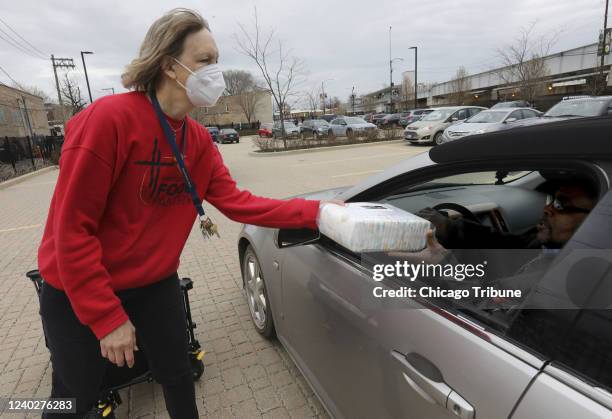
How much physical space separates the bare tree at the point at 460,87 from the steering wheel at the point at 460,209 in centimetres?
4641

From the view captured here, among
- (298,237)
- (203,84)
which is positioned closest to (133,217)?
(203,84)

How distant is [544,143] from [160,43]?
4.24 ft

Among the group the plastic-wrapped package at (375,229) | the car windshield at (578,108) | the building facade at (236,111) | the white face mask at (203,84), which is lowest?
the plastic-wrapped package at (375,229)

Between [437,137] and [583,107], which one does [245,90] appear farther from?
[583,107]

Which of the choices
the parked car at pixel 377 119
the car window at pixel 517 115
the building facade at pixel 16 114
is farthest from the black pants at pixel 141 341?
the building facade at pixel 16 114

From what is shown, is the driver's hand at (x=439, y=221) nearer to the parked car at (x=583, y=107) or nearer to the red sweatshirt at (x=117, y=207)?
the red sweatshirt at (x=117, y=207)

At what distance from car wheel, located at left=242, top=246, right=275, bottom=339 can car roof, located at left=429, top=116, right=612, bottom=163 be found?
1.68 m

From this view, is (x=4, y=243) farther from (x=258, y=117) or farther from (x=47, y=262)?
(x=258, y=117)

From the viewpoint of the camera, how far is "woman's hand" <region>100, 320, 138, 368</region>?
1.20m

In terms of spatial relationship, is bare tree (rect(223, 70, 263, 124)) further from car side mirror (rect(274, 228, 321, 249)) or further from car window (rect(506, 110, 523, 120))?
car side mirror (rect(274, 228, 321, 249))

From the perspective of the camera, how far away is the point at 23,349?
2936 millimetres

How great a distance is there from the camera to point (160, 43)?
1.27 m

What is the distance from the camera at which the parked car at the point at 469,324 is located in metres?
0.88

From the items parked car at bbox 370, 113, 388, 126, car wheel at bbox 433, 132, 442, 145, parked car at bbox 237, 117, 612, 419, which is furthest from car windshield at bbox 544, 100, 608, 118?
parked car at bbox 370, 113, 388, 126
